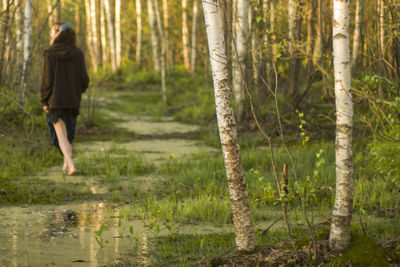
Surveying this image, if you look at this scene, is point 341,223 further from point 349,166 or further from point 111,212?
point 111,212

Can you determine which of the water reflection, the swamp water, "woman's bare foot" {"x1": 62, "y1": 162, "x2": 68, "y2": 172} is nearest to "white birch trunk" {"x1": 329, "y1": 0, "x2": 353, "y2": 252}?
the swamp water

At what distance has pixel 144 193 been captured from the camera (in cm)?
664

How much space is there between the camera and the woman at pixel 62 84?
23.8 feet

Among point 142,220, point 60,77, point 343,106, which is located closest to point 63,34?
point 60,77

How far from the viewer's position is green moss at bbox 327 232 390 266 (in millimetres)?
3504

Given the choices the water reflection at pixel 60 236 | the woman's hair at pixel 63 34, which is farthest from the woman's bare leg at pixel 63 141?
the water reflection at pixel 60 236

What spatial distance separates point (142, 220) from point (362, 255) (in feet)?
8.18

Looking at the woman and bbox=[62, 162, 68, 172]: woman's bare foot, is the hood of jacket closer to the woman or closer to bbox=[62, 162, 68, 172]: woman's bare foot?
the woman

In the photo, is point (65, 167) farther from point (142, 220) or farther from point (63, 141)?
point (142, 220)

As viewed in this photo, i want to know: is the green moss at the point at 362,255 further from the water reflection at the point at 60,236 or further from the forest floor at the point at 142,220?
the water reflection at the point at 60,236

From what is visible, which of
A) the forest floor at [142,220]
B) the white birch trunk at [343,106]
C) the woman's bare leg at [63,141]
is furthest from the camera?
the woman's bare leg at [63,141]

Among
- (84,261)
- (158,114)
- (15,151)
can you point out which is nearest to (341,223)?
(84,261)

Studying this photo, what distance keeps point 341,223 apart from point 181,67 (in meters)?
23.8

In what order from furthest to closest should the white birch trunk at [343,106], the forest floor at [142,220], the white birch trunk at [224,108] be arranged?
1. the forest floor at [142,220]
2. the white birch trunk at [224,108]
3. the white birch trunk at [343,106]
